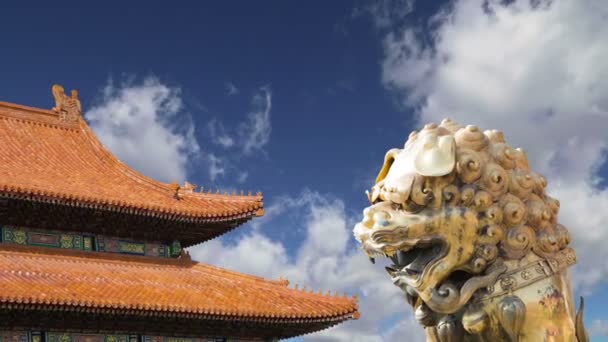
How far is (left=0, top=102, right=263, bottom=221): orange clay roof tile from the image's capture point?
1617cm

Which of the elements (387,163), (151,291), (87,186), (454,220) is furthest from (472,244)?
(87,186)

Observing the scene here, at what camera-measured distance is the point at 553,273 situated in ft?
9.04

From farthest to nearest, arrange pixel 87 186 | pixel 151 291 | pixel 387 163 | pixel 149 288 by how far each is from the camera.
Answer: pixel 87 186, pixel 149 288, pixel 151 291, pixel 387 163

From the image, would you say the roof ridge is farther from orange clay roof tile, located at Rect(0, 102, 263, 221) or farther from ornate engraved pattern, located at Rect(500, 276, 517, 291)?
ornate engraved pattern, located at Rect(500, 276, 517, 291)

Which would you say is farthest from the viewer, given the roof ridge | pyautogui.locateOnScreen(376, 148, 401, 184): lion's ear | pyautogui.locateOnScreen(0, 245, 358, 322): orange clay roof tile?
the roof ridge

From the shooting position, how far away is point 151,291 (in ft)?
50.3

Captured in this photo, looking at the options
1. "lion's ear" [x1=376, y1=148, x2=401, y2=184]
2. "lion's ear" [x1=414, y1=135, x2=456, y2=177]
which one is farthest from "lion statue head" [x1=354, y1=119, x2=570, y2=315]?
"lion's ear" [x1=376, y1=148, x2=401, y2=184]

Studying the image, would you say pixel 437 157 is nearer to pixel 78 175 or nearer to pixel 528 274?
pixel 528 274

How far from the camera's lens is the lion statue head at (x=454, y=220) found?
2693 millimetres

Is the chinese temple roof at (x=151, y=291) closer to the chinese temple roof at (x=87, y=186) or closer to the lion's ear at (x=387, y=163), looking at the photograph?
the chinese temple roof at (x=87, y=186)

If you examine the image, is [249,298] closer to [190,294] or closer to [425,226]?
[190,294]

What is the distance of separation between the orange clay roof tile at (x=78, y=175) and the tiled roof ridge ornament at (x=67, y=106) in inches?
7.6

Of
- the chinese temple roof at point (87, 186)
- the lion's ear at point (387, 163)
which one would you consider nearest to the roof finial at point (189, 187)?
the chinese temple roof at point (87, 186)

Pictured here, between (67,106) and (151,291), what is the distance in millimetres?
8775
